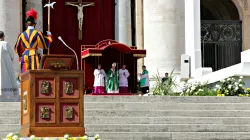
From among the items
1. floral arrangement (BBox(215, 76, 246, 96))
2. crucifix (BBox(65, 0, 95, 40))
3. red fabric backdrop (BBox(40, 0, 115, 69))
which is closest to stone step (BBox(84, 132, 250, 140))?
floral arrangement (BBox(215, 76, 246, 96))

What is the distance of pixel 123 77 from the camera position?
28.8 m

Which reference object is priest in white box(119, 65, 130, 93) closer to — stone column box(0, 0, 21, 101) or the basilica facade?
the basilica facade

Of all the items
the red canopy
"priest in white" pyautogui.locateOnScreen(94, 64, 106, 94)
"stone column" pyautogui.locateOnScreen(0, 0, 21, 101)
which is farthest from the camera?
"stone column" pyautogui.locateOnScreen(0, 0, 21, 101)

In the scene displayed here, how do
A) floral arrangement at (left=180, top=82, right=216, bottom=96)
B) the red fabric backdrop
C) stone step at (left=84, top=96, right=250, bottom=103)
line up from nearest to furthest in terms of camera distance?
stone step at (left=84, top=96, right=250, bottom=103) < floral arrangement at (left=180, top=82, right=216, bottom=96) < the red fabric backdrop

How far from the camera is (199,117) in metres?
19.5

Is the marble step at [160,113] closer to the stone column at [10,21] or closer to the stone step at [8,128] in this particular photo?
the stone step at [8,128]

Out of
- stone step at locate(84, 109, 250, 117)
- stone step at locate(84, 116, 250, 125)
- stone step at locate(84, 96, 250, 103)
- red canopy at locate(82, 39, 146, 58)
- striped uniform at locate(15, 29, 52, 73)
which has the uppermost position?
red canopy at locate(82, 39, 146, 58)

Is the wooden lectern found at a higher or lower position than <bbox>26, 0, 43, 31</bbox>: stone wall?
lower

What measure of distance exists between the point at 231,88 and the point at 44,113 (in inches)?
408

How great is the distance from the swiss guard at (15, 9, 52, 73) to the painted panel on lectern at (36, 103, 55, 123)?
108 inches

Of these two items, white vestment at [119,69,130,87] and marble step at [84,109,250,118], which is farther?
white vestment at [119,69,130,87]

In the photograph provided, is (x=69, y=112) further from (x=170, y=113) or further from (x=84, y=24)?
(x=84, y=24)

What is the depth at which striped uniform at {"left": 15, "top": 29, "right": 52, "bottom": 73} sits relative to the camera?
16.9m

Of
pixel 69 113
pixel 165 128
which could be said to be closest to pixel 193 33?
pixel 165 128
